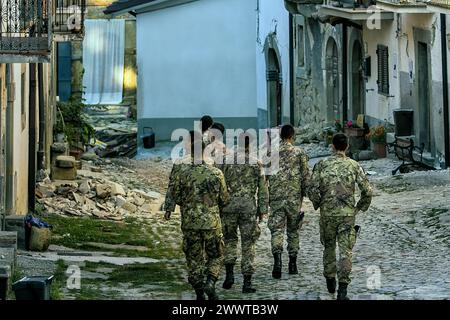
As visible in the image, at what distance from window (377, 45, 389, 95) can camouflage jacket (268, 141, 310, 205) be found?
14.2m

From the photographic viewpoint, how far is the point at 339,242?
47.3ft

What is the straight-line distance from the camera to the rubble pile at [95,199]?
22531 millimetres

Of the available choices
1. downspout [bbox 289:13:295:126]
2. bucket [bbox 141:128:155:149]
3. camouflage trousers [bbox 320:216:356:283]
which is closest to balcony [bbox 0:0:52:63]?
camouflage trousers [bbox 320:216:356:283]

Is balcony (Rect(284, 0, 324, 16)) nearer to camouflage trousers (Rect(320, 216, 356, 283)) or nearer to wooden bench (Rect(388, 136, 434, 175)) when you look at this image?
wooden bench (Rect(388, 136, 434, 175))

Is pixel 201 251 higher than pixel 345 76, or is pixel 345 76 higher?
pixel 345 76

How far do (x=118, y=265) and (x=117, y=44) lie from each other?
36.3m

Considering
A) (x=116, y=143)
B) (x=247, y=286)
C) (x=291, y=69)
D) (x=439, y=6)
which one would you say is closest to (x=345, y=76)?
(x=291, y=69)

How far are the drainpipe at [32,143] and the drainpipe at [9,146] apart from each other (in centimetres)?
250

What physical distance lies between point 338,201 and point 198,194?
1.38m

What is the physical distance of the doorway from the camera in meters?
27.4

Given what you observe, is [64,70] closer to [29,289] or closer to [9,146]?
[9,146]

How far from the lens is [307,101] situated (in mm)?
35719

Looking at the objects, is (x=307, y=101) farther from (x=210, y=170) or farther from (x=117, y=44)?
(x=210, y=170)

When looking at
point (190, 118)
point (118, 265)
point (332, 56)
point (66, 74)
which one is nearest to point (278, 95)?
point (190, 118)
